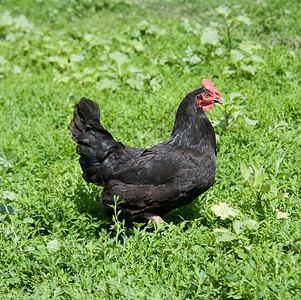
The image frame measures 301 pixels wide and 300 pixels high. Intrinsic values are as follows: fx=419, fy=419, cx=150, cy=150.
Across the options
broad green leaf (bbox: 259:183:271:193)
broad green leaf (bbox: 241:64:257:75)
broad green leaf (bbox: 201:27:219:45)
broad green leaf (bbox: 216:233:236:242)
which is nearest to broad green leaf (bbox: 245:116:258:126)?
broad green leaf (bbox: 241:64:257:75)

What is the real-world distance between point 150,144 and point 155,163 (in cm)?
150

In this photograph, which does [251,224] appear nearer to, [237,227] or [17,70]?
[237,227]

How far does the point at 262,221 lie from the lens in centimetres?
354

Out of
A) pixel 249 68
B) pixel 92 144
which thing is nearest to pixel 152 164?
pixel 92 144

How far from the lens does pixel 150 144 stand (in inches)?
212

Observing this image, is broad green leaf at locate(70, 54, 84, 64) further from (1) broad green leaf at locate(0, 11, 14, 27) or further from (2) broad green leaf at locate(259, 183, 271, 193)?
(2) broad green leaf at locate(259, 183, 271, 193)

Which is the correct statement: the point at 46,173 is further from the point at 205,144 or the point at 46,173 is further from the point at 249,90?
the point at 249,90

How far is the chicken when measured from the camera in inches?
149

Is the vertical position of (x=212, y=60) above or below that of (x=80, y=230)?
above

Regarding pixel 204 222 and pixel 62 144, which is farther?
A: pixel 62 144

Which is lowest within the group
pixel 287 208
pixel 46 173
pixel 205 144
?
pixel 46 173

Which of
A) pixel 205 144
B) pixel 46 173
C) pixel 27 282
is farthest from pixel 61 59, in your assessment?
pixel 27 282

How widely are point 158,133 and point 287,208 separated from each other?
2.28m

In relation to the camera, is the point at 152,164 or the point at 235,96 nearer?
the point at 152,164
